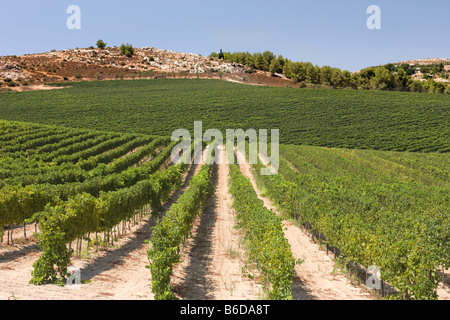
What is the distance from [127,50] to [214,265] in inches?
5525

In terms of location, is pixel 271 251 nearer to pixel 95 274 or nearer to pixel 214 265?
pixel 214 265

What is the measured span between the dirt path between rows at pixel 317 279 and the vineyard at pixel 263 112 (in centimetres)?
4634

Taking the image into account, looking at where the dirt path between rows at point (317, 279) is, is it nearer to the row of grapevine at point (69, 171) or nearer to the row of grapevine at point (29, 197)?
the row of grapevine at point (29, 197)

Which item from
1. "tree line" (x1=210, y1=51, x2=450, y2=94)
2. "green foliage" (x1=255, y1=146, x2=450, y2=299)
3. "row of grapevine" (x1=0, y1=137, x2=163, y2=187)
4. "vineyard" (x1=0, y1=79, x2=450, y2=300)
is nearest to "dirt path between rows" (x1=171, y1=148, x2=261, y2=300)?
"vineyard" (x1=0, y1=79, x2=450, y2=300)

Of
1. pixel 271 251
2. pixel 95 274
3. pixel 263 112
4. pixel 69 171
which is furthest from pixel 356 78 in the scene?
pixel 95 274

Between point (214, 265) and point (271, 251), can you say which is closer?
point (271, 251)

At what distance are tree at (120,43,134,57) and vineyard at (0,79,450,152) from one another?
47450 millimetres

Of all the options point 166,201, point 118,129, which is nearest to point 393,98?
point 118,129

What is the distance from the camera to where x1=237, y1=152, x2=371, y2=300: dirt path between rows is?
1192 cm

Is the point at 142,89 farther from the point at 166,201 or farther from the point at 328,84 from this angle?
the point at 166,201

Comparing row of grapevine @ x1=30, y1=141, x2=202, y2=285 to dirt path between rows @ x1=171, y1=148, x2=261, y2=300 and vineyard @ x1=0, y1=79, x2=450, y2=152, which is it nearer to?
dirt path between rows @ x1=171, y1=148, x2=261, y2=300

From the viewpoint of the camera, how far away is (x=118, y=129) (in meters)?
→ 64.4


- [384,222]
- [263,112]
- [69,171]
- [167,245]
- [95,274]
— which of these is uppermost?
[263,112]

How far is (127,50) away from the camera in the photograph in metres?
139
